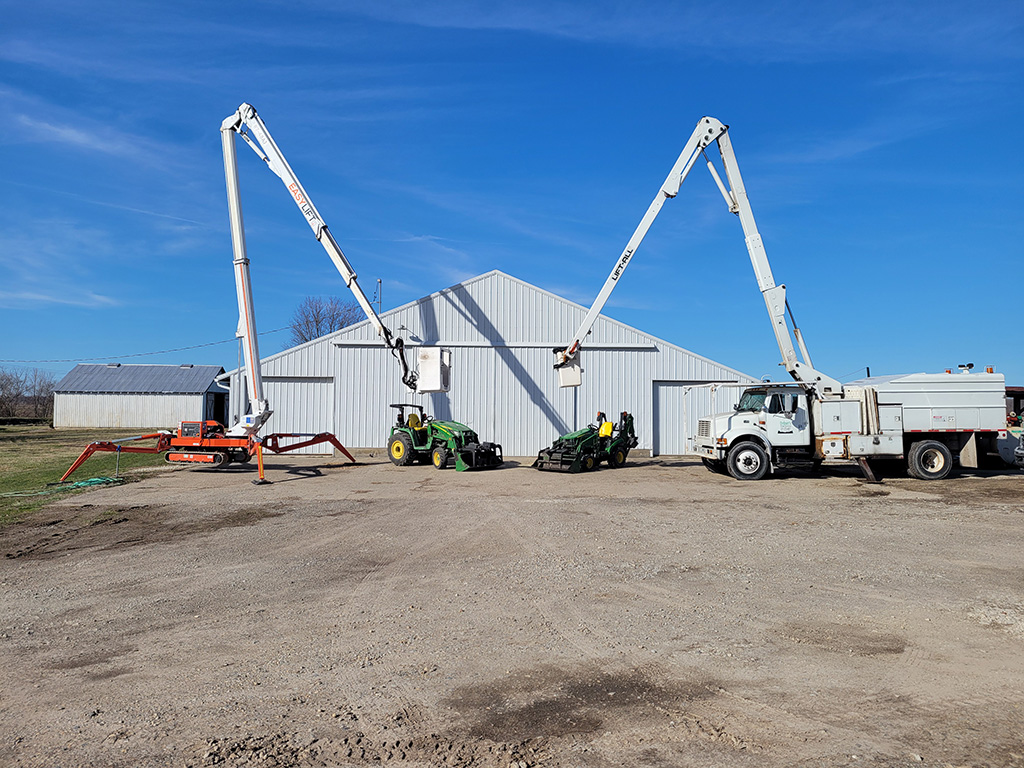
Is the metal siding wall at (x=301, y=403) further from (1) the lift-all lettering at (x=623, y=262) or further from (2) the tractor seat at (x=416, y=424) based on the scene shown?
(1) the lift-all lettering at (x=623, y=262)

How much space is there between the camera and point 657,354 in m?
25.8

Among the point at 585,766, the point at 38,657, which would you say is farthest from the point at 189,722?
the point at 585,766

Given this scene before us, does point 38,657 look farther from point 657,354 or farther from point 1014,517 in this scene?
point 657,354

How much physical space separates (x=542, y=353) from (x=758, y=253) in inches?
327

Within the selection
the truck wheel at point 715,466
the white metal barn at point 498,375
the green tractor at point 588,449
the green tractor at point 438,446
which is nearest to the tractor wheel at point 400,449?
the green tractor at point 438,446

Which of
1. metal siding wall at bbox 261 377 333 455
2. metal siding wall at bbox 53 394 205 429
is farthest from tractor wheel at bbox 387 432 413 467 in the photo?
metal siding wall at bbox 53 394 205 429

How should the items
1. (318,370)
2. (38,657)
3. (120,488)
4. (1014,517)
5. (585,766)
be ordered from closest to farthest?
(585,766)
(38,657)
(1014,517)
(120,488)
(318,370)

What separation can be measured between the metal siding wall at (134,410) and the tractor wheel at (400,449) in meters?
33.5

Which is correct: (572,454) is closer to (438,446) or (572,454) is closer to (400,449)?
(438,446)

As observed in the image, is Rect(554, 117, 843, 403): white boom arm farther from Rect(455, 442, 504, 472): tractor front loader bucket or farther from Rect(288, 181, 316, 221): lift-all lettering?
Rect(288, 181, 316, 221): lift-all lettering

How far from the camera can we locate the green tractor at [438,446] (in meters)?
20.4

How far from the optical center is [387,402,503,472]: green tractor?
67.0ft

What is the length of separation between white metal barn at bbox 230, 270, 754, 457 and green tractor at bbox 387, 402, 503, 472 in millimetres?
3106

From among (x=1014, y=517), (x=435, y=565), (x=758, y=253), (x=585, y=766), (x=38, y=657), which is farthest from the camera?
(x=758, y=253)
